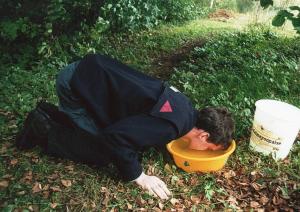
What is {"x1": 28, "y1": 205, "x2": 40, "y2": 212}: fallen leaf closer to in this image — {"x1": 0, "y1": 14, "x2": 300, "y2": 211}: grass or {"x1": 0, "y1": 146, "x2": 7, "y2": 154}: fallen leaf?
{"x1": 0, "y1": 14, "x2": 300, "y2": 211}: grass

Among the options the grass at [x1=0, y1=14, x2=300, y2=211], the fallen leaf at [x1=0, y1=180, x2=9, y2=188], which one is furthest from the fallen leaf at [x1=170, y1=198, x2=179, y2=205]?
the fallen leaf at [x1=0, y1=180, x2=9, y2=188]

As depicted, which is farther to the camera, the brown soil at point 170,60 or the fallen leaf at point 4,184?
the brown soil at point 170,60

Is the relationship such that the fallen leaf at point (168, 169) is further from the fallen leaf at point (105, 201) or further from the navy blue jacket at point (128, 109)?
the fallen leaf at point (105, 201)

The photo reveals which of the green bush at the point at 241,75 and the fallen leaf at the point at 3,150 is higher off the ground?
the green bush at the point at 241,75

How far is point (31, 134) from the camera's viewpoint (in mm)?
4180

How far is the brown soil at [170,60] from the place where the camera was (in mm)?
7019

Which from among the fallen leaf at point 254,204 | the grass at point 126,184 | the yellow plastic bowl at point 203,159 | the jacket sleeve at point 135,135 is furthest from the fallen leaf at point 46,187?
the fallen leaf at point 254,204

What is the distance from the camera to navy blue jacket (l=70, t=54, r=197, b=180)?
3.38 metres

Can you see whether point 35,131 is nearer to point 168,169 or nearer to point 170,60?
point 168,169

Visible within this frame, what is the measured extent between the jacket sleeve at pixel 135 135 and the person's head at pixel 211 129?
42 centimetres

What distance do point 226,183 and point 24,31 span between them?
429cm

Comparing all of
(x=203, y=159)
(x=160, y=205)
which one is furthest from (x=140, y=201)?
(x=203, y=159)

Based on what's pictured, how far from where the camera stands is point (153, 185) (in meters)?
3.80

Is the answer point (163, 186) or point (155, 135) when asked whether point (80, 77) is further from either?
point (163, 186)
